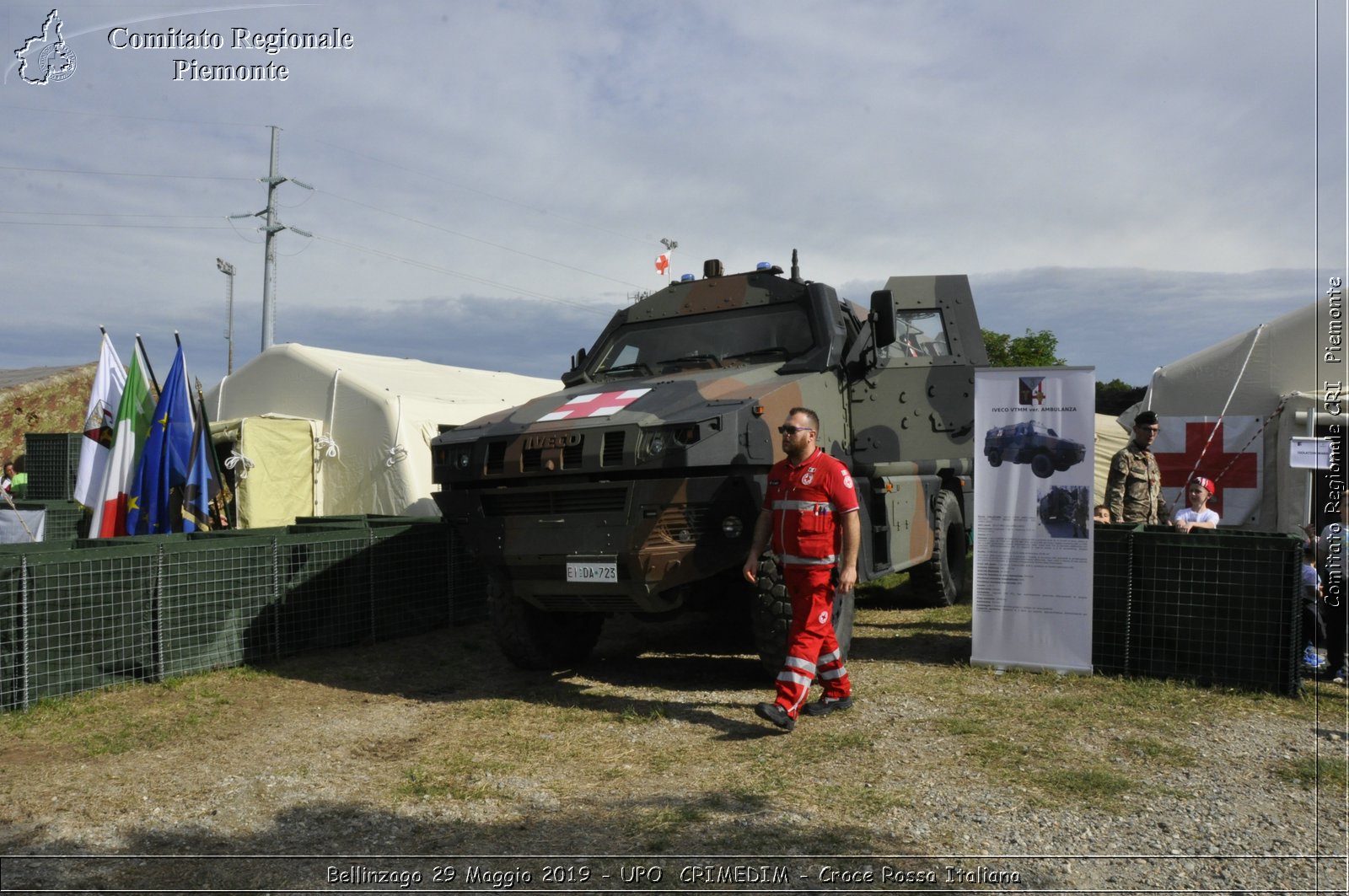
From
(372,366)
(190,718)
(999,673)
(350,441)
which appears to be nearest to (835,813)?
(999,673)

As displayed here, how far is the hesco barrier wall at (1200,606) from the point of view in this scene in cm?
579

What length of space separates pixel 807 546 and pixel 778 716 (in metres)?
0.84

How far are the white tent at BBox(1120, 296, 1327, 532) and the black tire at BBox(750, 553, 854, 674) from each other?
7.13m

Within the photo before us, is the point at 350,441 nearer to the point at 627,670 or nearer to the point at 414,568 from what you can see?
the point at 414,568

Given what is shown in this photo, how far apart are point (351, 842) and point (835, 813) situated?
1.81 metres

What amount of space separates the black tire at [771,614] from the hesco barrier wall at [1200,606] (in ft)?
6.10

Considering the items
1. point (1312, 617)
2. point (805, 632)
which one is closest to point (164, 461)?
point (805, 632)

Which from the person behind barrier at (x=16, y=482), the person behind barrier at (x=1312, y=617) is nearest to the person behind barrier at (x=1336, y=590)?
the person behind barrier at (x=1312, y=617)

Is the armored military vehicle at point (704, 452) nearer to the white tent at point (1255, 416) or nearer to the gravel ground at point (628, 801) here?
the gravel ground at point (628, 801)

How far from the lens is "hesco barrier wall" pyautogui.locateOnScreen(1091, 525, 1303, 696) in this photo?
5789 mm

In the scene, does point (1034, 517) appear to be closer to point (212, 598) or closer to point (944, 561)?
point (944, 561)

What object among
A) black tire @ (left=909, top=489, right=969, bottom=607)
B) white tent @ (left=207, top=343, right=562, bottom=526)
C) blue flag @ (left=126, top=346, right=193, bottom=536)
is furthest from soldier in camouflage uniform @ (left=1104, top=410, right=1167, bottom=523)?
white tent @ (left=207, top=343, right=562, bottom=526)

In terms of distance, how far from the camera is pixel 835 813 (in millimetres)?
3986

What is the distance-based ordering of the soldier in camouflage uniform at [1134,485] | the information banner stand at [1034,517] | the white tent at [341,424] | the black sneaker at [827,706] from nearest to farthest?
the black sneaker at [827,706]
the information banner stand at [1034,517]
the soldier in camouflage uniform at [1134,485]
the white tent at [341,424]
